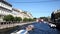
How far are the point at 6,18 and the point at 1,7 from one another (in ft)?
32.0

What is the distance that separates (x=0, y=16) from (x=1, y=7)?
15.3ft

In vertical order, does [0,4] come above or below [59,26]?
above

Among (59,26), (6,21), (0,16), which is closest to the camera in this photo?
(59,26)

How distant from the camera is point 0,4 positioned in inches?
3086

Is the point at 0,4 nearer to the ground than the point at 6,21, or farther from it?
farther from it

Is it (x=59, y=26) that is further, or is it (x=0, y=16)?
(x=0, y=16)

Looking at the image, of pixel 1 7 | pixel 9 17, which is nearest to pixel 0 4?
pixel 1 7

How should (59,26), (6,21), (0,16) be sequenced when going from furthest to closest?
(0,16)
(6,21)
(59,26)

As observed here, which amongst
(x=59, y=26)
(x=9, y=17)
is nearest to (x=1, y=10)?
(x=9, y=17)

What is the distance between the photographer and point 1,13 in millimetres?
79562

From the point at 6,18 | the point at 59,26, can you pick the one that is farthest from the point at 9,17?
the point at 59,26

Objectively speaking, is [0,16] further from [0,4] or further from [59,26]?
[59,26]

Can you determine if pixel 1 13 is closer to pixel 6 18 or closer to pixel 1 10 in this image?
pixel 1 10

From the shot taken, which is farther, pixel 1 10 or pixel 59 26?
pixel 1 10
